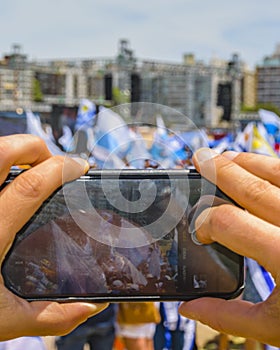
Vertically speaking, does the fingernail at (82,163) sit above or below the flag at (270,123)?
above

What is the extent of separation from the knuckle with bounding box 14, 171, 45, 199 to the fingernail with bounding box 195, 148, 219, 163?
0.84 feet

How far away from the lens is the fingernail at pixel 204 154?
100 centimetres

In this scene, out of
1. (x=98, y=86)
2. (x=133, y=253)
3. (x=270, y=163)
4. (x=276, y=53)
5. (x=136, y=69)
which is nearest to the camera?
(x=270, y=163)

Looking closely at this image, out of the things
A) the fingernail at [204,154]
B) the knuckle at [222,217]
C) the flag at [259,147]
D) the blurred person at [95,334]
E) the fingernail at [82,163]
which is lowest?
the blurred person at [95,334]

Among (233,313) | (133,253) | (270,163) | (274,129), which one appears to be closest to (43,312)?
(133,253)

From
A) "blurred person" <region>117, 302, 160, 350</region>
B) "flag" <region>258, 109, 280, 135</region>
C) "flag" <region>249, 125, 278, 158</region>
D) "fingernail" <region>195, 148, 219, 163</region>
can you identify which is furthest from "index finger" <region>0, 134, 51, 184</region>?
"flag" <region>258, 109, 280, 135</region>

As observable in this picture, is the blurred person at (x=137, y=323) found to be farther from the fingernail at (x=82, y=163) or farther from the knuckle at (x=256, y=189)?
the knuckle at (x=256, y=189)

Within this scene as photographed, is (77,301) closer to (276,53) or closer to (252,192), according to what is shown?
(252,192)

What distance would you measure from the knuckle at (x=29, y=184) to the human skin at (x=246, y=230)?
0.26 metres

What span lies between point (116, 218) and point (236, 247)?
0.27 metres

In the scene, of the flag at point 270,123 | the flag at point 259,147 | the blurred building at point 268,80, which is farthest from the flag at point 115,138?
the blurred building at point 268,80

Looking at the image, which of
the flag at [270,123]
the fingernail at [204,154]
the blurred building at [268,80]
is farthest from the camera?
the blurred building at [268,80]

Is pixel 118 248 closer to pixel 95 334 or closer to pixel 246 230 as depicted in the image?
pixel 246 230

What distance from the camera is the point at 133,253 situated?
1129 mm
